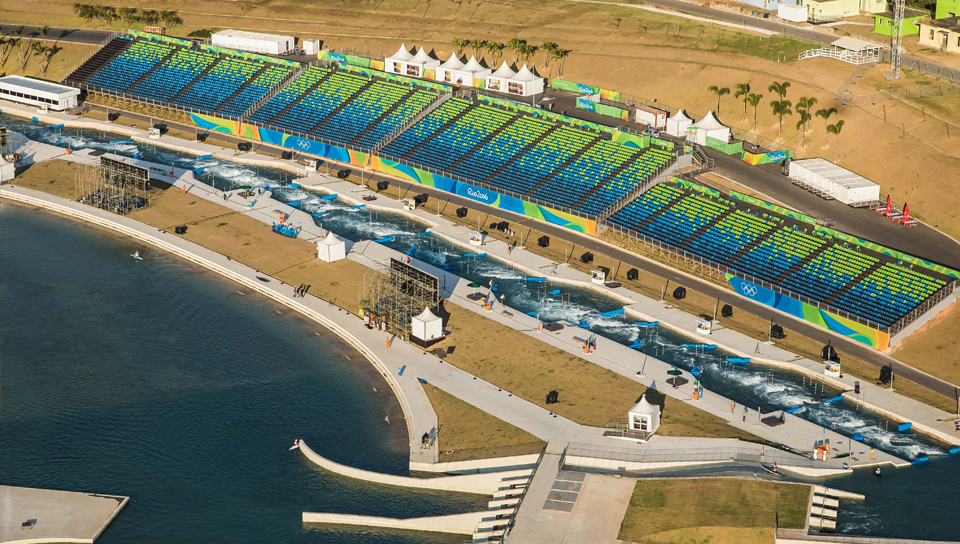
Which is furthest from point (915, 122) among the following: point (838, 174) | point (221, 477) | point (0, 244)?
point (0, 244)

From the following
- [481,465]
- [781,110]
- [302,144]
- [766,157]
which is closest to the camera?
[481,465]

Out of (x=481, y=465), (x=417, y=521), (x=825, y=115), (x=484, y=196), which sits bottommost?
(x=417, y=521)

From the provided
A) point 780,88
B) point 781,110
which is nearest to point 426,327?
point 781,110

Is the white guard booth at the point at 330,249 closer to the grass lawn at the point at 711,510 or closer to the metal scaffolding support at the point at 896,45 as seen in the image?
the grass lawn at the point at 711,510

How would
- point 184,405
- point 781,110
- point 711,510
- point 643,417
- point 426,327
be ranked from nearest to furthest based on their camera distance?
point 711,510 < point 643,417 < point 184,405 < point 426,327 < point 781,110

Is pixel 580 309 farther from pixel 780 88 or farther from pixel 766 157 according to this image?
pixel 780 88

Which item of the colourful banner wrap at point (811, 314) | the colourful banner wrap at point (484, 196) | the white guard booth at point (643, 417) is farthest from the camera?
the colourful banner wrap at point (484, 196)

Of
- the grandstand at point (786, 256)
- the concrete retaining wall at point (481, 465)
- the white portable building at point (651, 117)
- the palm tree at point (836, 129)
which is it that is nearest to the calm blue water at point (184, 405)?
the concrete retaining wall at point (481, 465)
